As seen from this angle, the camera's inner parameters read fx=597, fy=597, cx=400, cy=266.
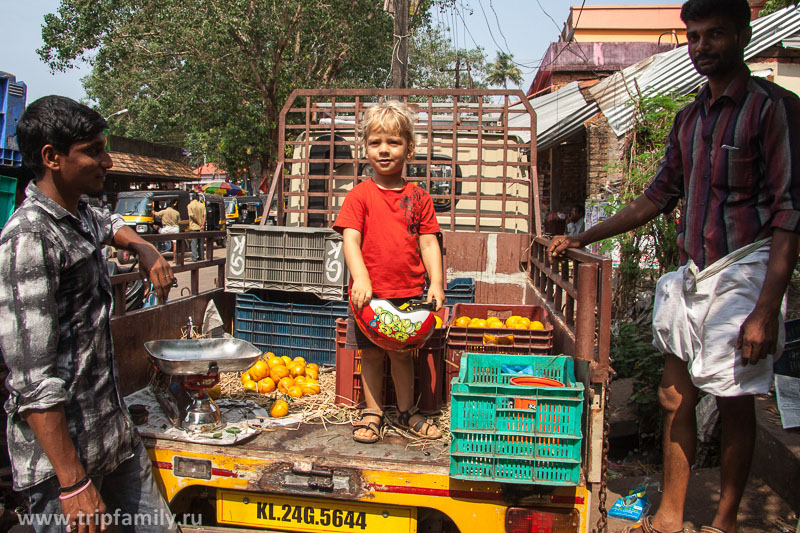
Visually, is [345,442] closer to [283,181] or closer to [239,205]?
[283,181]

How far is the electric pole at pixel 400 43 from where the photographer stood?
37.0 feet

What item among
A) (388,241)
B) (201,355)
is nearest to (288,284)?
(201,355)

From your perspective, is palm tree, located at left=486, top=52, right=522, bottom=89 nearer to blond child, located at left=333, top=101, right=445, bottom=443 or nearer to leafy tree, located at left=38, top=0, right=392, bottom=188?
leafy tree, located at left=38, top=0, right=392, bottom=188

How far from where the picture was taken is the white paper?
385 centimetres

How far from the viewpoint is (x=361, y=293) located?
9.07 ft

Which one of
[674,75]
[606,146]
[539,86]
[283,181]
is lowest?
[283,181]

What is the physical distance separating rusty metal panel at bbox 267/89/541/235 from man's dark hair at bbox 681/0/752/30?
307 centimetres

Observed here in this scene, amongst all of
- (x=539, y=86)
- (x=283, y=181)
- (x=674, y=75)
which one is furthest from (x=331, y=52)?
(x=283, y=181)

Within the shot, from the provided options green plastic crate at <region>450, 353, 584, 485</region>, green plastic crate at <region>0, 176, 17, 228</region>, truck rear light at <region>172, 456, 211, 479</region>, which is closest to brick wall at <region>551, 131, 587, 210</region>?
green plastic crate at <region>0, 176, 17, 228</region>

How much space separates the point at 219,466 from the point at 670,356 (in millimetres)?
2024

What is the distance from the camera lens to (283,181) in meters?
6.21

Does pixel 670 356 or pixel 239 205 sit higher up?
pixel 239 205

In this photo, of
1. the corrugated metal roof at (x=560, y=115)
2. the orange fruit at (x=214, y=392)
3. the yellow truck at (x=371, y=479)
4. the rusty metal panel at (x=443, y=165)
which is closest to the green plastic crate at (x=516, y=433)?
the yellow truck at (x=371, y=479)

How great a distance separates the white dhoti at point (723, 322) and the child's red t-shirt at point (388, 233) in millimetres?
1285
